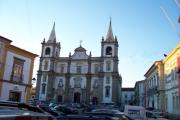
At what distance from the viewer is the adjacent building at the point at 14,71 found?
2855 cm

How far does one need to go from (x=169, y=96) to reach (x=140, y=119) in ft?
64.3

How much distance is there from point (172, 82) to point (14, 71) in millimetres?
20187

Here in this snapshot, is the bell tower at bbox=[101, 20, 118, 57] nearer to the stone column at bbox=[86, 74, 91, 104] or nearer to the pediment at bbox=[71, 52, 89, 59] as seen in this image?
the pediment at bbox=[71, 52, 89, 59]

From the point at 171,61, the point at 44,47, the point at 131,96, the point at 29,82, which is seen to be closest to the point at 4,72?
the point at 29,82

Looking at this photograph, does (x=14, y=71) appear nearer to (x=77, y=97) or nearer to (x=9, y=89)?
(x=9, y=89)

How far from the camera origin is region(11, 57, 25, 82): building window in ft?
99.7

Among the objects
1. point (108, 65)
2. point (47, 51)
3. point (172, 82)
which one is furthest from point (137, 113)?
point (47, 51)

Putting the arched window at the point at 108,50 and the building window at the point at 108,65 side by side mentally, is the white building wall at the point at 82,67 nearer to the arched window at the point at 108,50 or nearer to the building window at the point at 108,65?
the building window at the point at 108,65

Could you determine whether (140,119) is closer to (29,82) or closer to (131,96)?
(29,82)

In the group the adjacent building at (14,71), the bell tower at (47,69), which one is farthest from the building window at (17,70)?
the bell tower at (47,69)

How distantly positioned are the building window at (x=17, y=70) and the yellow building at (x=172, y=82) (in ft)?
61.1

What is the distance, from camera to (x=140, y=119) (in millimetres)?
19422

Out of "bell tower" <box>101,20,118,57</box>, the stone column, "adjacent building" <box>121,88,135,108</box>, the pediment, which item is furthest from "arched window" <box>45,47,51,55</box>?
"adjacent building" <box>121,88,135,108</box>

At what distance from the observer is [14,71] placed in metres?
30.6
